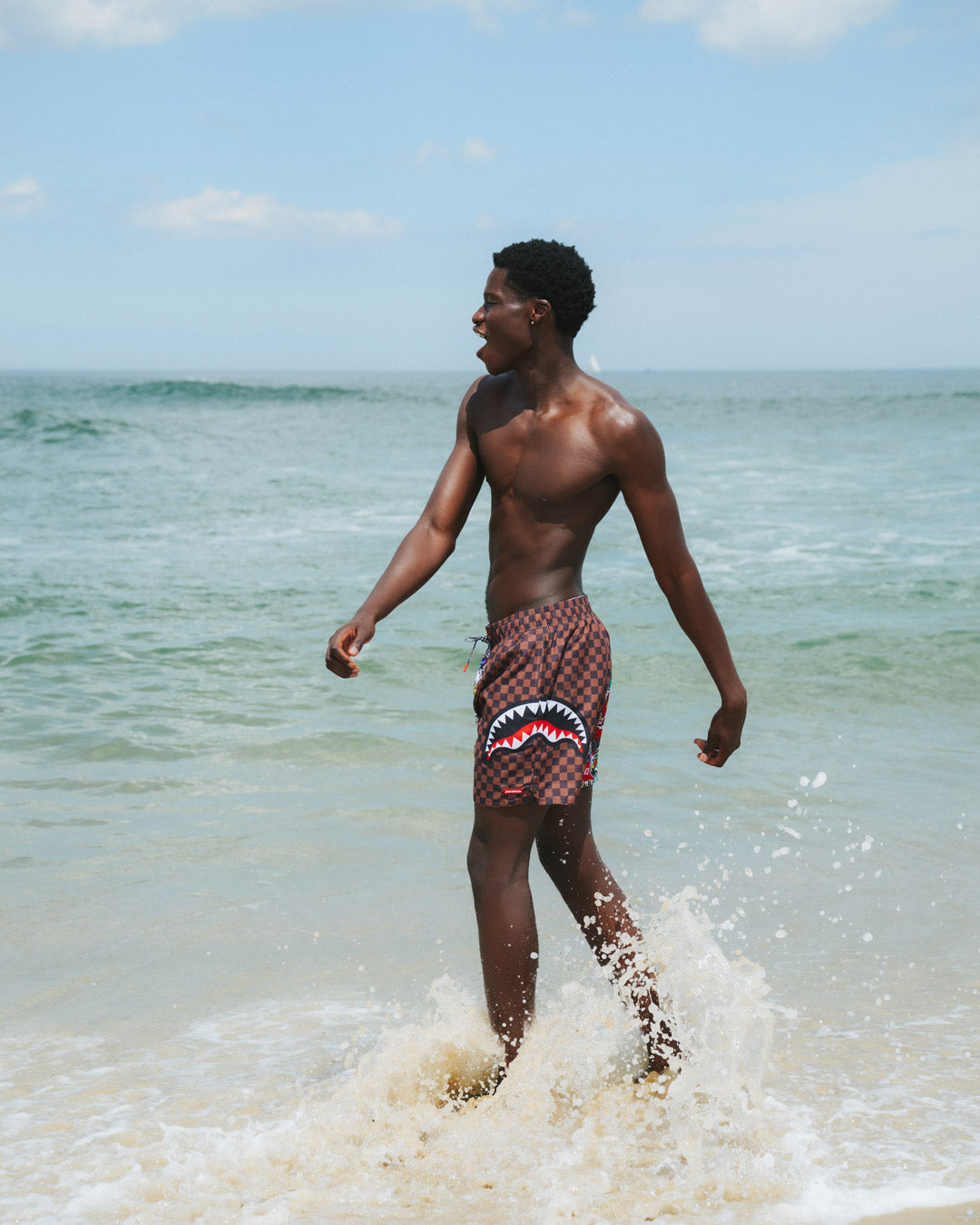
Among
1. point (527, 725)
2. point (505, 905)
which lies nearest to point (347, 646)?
point (527, 725)

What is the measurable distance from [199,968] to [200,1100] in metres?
0.85

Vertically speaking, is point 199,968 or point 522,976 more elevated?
point 522,976

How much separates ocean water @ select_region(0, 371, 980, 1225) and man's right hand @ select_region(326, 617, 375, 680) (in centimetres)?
99

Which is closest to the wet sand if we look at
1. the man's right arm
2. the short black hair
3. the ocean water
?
the ocean water

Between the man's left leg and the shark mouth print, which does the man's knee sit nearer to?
the man's left leg

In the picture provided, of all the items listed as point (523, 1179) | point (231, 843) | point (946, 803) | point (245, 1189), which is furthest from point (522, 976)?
point (946, 803)

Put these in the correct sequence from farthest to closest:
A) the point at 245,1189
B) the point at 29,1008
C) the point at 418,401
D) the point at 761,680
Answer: the point at 418,401
the point at 761,680
the point at 29,1008
the point at 245,1189

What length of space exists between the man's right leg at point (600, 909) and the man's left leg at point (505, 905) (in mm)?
131

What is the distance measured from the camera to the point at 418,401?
203ft

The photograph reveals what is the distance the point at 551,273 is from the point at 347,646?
3.10 ft

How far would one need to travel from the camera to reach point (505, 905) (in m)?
3.00

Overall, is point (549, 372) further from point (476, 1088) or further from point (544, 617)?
point (476, 1088)

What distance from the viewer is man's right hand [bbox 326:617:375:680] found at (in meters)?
2.86

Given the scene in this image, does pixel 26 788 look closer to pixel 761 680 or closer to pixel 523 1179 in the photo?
pixel 523 1179
